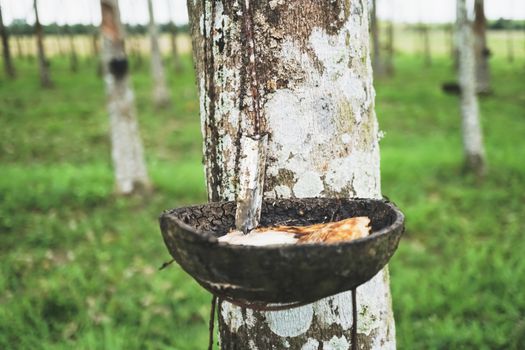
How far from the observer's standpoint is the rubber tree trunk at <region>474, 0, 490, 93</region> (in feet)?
39.0

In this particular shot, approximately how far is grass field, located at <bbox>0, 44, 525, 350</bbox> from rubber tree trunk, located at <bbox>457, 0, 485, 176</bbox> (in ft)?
1.06

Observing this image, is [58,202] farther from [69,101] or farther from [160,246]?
[69,101]

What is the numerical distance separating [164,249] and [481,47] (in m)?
11.6

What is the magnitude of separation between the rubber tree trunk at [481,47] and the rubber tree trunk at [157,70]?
829cm

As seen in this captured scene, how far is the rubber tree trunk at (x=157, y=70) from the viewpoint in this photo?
12.8 meters

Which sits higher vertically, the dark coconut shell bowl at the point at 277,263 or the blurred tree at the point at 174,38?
the blurred tree at the point at 174,38

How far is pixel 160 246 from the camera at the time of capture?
196 inches

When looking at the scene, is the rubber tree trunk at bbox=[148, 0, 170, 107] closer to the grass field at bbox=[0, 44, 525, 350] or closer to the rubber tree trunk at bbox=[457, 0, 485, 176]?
the grass field at bbox=[0, 44, 525, 350]

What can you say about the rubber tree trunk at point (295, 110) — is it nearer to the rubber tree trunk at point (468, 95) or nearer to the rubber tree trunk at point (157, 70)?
the rubber tree trunk at point (468, 95)

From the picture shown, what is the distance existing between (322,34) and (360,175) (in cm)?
40

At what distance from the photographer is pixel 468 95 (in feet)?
22.5

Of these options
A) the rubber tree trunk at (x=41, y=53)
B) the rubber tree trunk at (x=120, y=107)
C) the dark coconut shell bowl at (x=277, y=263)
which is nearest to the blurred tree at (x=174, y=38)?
the rubber tree trunk at (x=41, y=53)

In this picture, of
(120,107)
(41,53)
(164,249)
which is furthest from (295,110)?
(41,53)

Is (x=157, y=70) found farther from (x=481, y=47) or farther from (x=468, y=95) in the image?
(x=468, y=95)
